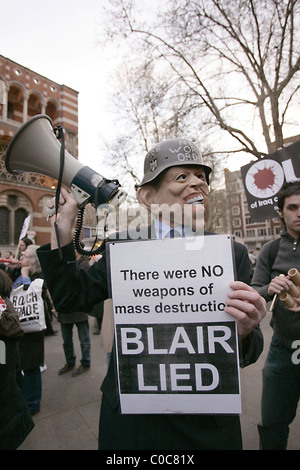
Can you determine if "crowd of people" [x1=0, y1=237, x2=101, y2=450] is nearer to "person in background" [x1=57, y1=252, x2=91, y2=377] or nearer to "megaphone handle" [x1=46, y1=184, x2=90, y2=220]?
"person in background" [x1=57, y1=252, x2=91, y2=377]

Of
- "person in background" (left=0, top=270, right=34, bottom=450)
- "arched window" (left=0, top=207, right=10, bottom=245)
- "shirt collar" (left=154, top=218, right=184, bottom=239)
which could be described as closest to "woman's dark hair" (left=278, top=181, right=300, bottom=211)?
"shirt collar" (left=154, top=218, right=184, bottom=239)

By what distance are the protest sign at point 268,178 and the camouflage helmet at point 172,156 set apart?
11.0 ft

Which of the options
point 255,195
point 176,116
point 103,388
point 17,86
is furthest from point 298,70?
point 17,86

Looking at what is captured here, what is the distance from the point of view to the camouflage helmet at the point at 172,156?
1353 mm

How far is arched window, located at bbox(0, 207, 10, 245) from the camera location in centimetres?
2014

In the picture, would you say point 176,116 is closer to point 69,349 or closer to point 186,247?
point 69,349

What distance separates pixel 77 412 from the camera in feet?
10.6

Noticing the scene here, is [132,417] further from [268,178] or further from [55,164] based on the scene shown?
[268,178]

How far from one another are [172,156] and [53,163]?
0.55 m

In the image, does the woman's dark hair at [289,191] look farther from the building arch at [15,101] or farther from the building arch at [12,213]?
the building arch at [15,101]

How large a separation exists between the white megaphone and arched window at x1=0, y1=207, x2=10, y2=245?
2101 cm

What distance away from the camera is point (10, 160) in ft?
4.32

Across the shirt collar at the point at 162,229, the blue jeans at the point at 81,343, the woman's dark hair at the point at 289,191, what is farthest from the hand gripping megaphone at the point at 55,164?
the blue jeans at the point at 81,343

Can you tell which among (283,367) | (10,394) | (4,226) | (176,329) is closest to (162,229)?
(176,329)
